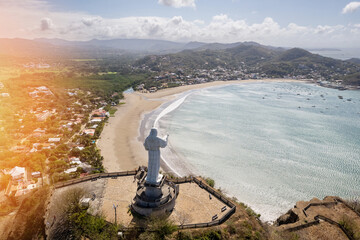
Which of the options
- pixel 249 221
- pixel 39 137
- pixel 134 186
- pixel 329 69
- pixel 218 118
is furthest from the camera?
pixel 329 69

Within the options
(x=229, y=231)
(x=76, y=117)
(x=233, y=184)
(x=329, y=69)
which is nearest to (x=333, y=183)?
(x=233, y=184)

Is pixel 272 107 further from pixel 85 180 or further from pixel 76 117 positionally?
pixel 85 180

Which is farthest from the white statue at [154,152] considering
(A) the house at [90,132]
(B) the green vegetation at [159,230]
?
(A) the house at [90,132]

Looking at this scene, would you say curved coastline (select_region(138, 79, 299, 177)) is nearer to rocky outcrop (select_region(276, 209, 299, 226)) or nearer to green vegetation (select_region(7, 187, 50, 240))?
rocky outcrop (select_region(276, 209, 299, 226))

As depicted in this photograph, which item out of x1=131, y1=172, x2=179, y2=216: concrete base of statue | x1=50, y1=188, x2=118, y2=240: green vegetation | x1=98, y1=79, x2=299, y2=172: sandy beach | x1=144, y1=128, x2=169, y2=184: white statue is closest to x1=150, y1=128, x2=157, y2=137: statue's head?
x1=144, y1=128, x2=169, y2=184: white statue

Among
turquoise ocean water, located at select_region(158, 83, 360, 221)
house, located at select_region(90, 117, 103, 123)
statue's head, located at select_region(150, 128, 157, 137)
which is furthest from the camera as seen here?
house, located at select_region(90, 117, 103, 123)

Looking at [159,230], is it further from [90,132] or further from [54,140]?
[90,132]

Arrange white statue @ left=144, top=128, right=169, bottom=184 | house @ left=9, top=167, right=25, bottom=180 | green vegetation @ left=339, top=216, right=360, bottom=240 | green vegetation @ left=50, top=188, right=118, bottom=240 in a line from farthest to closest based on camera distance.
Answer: house @ left=9, top=167, right=25, bottom=180 → green vegetation @ left=339, top=216, right=360, bottom=240 → white statue @ left=144, top=128, right=169, bottom=184 → green vegetation @ left=50, top=188, right=118, bottom=240
